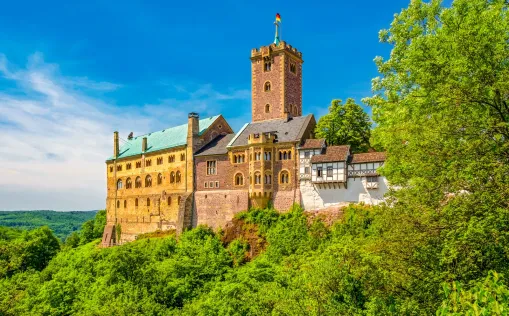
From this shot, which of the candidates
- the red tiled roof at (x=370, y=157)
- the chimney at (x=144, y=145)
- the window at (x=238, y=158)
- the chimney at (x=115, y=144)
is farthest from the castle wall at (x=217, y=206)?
the chimney at (x=115, y=144)

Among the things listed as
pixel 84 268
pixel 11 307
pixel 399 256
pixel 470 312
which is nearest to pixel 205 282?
pixel 84 268

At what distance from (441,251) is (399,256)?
232 centimetres

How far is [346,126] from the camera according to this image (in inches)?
1965

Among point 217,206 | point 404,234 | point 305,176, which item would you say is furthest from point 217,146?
point 404,234

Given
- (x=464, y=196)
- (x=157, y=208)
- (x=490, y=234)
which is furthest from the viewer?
(x=157, y=208)

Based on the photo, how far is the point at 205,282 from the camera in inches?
1694

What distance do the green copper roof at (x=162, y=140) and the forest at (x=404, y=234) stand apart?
53.1 feet

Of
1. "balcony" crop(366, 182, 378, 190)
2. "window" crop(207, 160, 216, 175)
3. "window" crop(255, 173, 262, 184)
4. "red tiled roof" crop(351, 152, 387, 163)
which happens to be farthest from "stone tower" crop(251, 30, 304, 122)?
"balcony" crop(366, 182, 378, 190)

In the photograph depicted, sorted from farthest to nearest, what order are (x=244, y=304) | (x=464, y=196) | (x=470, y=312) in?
(x=244, y=304) < (x=464, y=196) < (x=470, y=312)

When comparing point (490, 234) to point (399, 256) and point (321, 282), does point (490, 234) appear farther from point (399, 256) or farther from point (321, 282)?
point (321, 282)

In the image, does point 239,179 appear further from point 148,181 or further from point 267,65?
point 148,181

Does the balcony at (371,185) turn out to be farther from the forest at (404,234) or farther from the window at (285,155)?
the window at (285,155)

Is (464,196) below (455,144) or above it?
below

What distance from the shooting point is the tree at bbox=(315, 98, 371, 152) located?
49.8m
